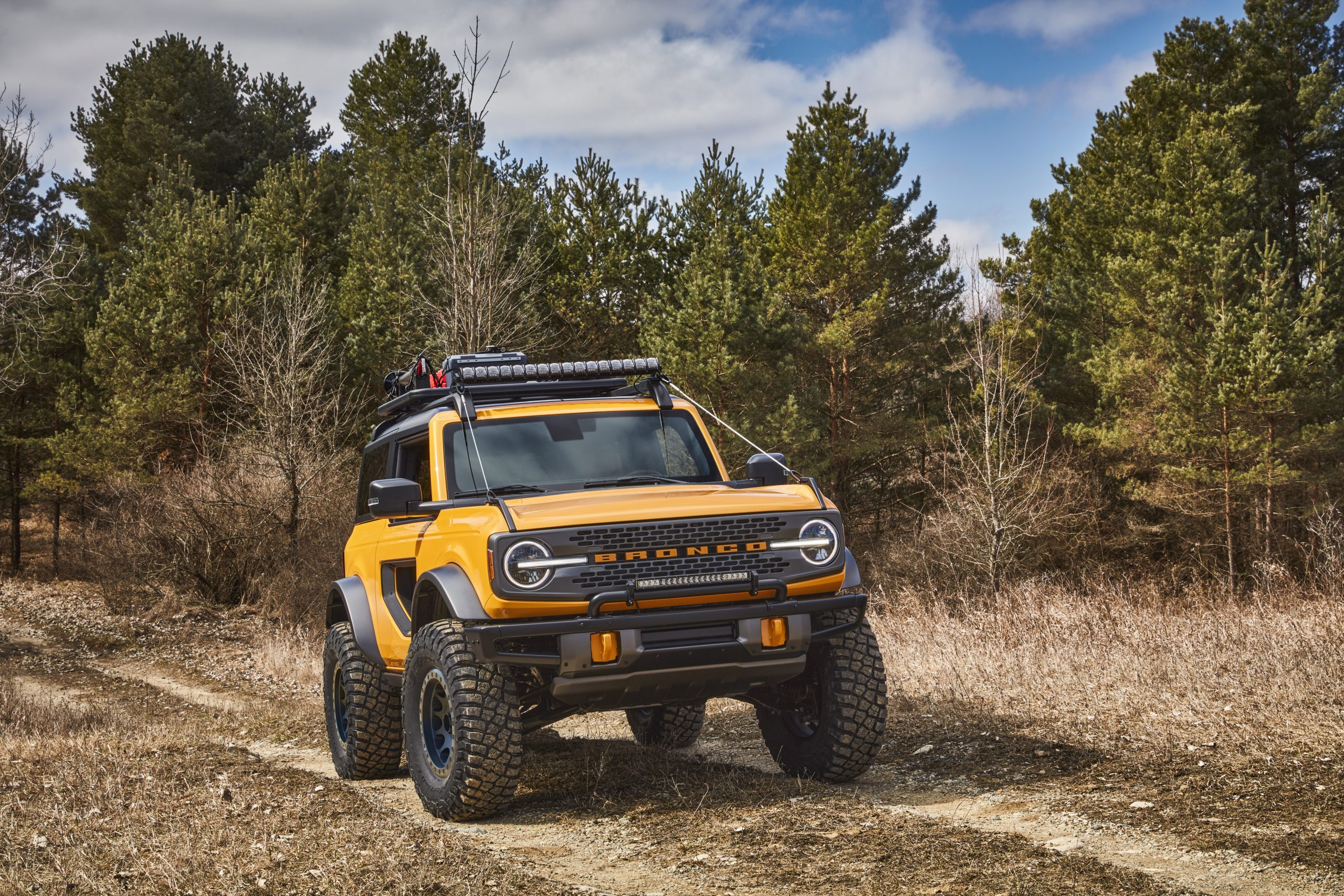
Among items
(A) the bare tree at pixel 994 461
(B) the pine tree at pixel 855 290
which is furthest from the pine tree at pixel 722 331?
(A) the bare tree at pixel 994 461

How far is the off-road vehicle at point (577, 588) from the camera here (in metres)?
5.50

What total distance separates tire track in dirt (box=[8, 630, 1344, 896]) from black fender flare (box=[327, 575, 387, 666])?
0.88 metres

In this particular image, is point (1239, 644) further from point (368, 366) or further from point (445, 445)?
point (368, 366)

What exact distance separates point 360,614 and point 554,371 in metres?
2.11

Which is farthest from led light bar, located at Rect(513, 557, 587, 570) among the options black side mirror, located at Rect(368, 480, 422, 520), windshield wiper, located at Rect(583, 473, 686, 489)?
black side mirror, located at Rect(368, 480, 422, 520)

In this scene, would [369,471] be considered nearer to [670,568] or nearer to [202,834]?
[202,834]

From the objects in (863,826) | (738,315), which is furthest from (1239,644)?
(738,315)

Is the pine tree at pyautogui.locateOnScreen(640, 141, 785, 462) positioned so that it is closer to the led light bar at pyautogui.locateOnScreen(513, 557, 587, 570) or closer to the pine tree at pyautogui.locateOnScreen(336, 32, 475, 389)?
the pine tree at pyautogui.locateOnScreen(336, 32, 475, 389)

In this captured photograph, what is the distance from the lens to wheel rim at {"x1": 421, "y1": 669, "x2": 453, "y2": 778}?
6.07m

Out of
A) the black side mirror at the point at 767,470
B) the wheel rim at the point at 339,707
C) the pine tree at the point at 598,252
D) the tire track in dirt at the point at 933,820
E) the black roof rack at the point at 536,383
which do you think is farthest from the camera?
the pine tree at the point at 598,252

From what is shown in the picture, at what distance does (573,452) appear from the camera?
6777 millimetres

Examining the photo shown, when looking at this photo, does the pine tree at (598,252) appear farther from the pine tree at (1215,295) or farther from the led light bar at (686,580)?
the led light bar at (686,580)

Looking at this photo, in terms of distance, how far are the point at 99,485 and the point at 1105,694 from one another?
29576 mm

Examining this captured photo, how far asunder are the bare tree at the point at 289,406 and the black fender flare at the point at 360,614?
16492mm
